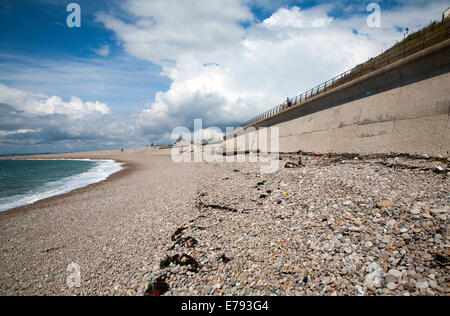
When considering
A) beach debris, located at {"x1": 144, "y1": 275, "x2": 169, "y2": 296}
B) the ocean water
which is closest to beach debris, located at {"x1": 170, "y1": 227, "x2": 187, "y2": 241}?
beach debris, located at {"x1": 144, "y1": 275, "x2": 169, "y2": 296}

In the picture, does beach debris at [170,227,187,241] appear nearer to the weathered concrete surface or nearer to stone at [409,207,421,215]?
stone at [409,207,421,215]

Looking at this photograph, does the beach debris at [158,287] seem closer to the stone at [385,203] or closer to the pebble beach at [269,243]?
the pebble beach at [269,243]

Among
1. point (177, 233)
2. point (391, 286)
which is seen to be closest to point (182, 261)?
point (177, 233)

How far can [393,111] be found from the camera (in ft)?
40.2

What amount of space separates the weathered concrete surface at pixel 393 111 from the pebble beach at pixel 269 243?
1785mm

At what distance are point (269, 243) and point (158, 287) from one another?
3.23m

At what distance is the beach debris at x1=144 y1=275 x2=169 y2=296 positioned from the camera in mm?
4488

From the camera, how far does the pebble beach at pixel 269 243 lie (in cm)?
405

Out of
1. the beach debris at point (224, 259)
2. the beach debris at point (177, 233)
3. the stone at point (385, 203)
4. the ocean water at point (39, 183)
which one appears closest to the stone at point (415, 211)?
the stone at point (385, 203)

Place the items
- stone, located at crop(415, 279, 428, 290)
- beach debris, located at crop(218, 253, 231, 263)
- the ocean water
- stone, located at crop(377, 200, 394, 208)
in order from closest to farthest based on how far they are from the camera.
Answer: stone, located at crop(415, 279, 428, 290)
beach debris, located at crop(218, 253, 231, 263)
stone, located at crop(377, 200, 394, 208)
the ocean water

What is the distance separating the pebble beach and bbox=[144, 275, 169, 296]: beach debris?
0.03 meters
